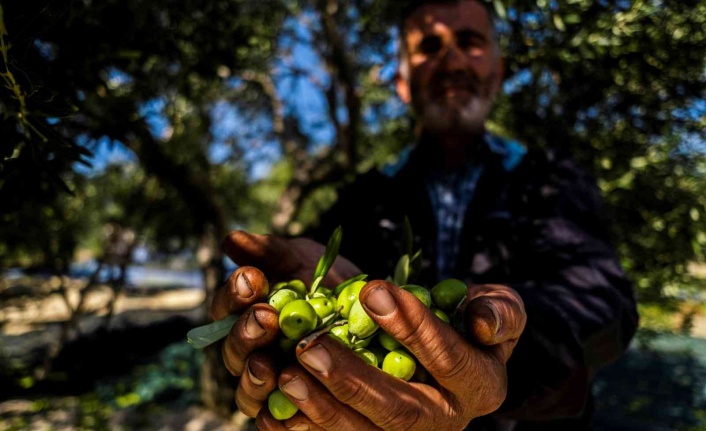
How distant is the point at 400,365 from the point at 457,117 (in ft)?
5.48

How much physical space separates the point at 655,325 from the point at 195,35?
6768 millimetres

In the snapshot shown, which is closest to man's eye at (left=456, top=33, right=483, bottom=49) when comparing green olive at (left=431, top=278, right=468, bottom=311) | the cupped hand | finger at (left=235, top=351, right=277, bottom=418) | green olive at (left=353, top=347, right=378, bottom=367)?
the cupped hand

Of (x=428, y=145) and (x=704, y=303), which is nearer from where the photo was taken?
(x=428, y=145)

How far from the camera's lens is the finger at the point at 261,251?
4.70ft

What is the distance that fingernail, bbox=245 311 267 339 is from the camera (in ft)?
3.45

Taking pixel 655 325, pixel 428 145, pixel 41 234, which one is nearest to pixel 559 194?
pixel 428 145

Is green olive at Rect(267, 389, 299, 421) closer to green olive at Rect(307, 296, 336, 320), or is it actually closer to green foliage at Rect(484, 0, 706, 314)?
green olive at Rect(307, 296, 336, 320)

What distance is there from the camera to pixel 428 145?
2.56 metres

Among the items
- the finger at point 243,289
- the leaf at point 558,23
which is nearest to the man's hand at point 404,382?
the finger at point 243,289

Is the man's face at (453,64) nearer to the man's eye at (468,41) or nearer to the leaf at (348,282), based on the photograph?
the man's eye at (468,41)

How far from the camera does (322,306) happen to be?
1.19 meters

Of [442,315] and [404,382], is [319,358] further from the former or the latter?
[442,315]

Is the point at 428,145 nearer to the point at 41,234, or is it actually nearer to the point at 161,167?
the point at 161,167

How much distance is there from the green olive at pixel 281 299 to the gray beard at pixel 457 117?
1.54 metres
